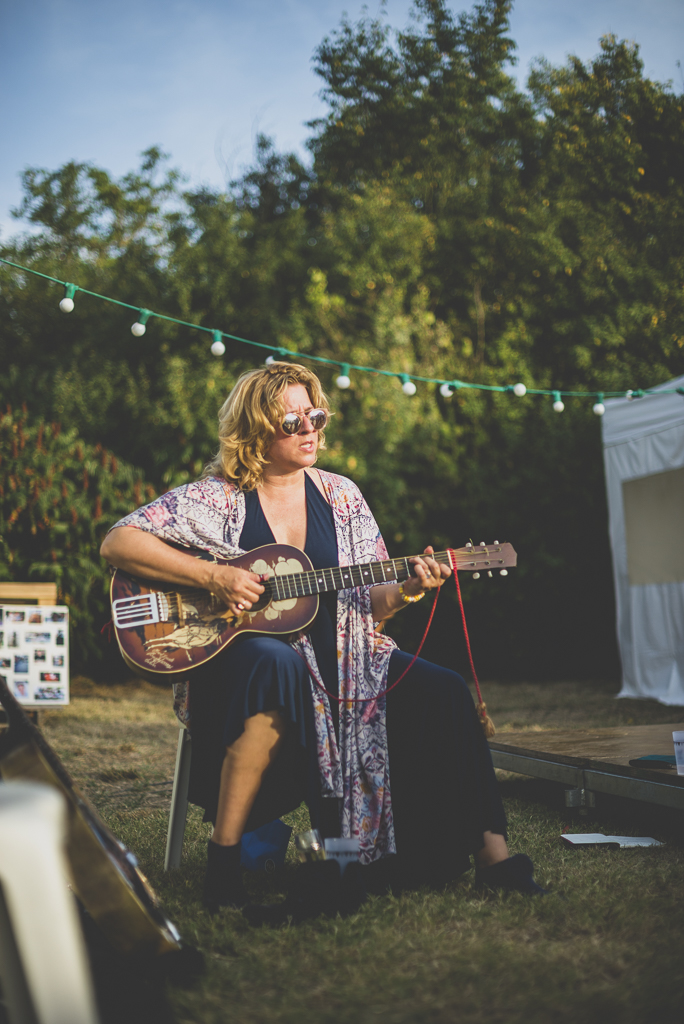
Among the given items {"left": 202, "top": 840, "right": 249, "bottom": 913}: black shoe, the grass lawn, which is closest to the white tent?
the grass lawn

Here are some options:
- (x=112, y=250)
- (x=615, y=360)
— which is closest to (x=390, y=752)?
(x=615, y=360)

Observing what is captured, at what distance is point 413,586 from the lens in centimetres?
226

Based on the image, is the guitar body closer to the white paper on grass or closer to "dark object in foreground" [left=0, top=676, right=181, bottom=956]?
"dark object in foreground" [left=0, top=676, right=181, bottom=956]

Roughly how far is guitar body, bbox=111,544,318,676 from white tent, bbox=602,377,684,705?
4.45m

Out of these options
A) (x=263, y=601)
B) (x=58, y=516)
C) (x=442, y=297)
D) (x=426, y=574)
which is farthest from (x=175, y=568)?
(x=442, y=297)

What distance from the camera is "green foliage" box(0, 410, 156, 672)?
6.55 metres

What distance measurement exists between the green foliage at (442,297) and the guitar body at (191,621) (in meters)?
5.43

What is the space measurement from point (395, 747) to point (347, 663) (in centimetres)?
27

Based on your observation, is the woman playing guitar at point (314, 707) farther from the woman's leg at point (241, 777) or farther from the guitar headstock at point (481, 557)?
the guitar headstock at point (481, 557)

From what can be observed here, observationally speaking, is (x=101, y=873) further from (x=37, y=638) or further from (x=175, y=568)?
(x=37, y=638)

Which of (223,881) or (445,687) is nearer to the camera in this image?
(223,881)

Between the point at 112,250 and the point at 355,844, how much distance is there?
1424cm

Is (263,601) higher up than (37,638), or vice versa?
(263,601)

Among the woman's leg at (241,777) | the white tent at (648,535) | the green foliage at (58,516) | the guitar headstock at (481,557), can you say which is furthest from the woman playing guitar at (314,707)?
the green foliage at (58,516)
